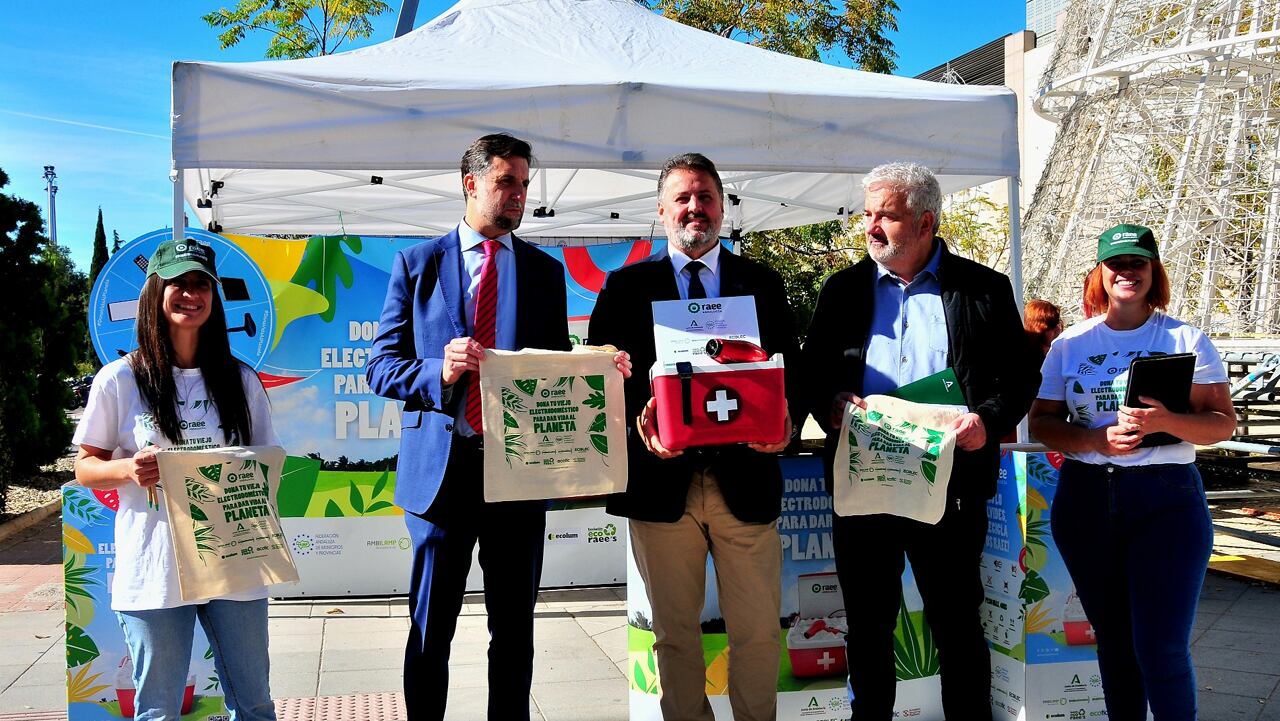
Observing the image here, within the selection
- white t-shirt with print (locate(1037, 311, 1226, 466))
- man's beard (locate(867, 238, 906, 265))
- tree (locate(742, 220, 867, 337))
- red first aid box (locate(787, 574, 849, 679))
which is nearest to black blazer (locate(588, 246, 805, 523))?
man's beard (locate(867, 238, 906, 265))

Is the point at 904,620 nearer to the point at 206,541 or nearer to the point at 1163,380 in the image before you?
the point at 1163,380

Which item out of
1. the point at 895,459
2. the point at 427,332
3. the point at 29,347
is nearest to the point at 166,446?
the point at 427,332

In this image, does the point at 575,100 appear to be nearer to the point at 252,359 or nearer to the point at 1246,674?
the point at 252,359

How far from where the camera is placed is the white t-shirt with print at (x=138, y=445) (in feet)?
8.02

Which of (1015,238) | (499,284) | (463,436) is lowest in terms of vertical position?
(463,436)

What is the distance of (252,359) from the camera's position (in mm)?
5645

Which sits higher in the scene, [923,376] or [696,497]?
[923,376]

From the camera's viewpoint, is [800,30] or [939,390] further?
[800,30]

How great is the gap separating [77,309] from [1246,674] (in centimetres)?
1447

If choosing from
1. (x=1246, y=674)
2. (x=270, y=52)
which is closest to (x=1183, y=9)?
(x=270, y=52)

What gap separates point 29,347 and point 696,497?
10.6 meters

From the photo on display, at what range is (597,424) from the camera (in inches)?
108

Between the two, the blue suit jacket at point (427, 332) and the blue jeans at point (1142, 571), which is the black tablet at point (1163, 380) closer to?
the blue jeans at point (1142, 571)

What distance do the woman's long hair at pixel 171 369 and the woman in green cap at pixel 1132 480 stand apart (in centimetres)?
249
